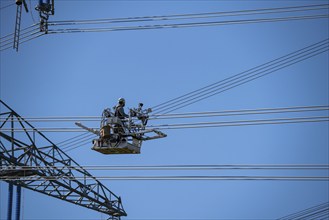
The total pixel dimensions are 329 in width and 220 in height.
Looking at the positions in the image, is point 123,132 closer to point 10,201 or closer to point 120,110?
point 120,110

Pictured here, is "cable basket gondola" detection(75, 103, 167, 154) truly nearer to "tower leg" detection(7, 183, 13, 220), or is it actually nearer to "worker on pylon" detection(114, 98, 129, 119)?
"worker on pylon" detection(114, 98, 129, 119)

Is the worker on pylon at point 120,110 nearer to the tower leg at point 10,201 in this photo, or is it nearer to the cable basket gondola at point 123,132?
the cable basket gondola at point 123,132

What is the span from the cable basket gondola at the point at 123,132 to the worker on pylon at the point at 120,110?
10cm

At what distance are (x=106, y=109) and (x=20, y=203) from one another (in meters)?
15.7

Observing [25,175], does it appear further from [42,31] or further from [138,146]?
[138,146]

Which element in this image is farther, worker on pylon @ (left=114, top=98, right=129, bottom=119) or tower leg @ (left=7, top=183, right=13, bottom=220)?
tower leg @ (left=7, top=183, right=13, bottom=220)

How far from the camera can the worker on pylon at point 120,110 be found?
87.9ft

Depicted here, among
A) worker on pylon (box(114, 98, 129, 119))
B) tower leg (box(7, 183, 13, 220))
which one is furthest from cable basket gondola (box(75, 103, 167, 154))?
tower leg (box(7, 183, 13, 220))

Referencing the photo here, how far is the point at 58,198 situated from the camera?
1694 inches

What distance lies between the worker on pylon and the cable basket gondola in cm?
10

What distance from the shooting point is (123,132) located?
26.8m

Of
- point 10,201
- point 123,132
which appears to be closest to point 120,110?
point 123,132

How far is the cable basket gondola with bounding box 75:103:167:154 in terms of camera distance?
26641mm

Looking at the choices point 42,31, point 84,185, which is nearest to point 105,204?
point 84,185
